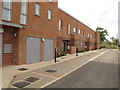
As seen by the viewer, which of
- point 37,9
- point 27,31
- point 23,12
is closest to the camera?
point 23,12

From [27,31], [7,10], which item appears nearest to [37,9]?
[27,31]

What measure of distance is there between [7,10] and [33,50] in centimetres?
457

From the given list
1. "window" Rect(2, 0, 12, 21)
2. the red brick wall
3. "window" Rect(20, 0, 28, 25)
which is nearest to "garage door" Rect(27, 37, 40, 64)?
the red brick wall

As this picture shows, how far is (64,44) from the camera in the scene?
23.9 metres

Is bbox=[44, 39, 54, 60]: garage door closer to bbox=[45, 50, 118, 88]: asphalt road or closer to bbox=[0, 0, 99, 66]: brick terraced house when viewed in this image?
bbox=[0, 0, 99, 66]: brick terraced house

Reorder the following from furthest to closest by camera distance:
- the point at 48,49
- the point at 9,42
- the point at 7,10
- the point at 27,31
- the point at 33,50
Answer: the point at 48,49
the point at 33,50
the point at 27,31
the point at 9,42
the point at 7,10

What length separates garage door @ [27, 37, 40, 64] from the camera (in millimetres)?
12154

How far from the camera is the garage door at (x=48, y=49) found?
14.8 metres

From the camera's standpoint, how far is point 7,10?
10047 millimetres

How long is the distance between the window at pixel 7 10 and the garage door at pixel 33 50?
2849 mm

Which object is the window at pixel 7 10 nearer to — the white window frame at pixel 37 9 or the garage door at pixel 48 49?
the white window frame at pixel 37 9

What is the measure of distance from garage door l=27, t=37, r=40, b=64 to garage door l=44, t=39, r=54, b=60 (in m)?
1.43

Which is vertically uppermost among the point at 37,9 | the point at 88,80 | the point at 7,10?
the point at 37,9

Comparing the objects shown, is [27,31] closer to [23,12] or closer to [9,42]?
[23,12]
